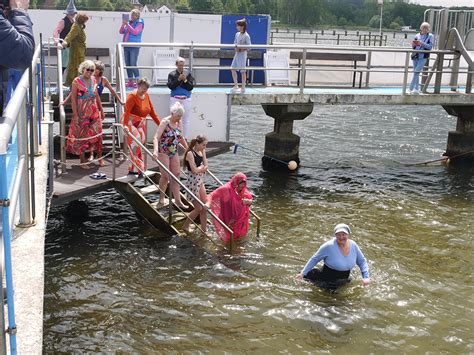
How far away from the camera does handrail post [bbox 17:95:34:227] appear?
504 cm

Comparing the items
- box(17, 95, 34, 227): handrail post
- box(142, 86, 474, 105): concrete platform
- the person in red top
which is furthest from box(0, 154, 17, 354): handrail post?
box(142, 86, 474, 105): concrete platform

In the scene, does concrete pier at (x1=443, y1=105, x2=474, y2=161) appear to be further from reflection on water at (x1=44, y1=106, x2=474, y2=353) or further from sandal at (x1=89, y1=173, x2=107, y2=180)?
sandal at (x1=89, y1=173, x2=107, y2=180)

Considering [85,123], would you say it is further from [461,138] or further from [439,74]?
[461,138]

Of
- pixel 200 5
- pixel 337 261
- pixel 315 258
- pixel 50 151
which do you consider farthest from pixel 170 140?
pixel 200 5

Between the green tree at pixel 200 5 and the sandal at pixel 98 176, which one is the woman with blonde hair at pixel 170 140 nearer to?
the sandal at pixel 98 176

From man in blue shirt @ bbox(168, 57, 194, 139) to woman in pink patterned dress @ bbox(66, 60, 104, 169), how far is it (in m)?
1.88

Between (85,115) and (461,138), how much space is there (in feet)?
36.0

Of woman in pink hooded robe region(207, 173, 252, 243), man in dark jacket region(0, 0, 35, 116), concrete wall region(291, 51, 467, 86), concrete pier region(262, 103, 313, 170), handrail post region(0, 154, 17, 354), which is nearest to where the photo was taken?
handrail post region(0, 154, 17, 354)

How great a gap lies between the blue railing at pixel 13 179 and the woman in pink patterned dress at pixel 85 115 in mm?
4140

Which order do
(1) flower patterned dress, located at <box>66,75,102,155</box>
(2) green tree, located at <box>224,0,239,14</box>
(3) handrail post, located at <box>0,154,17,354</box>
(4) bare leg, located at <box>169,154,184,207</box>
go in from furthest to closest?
(2) green tree, located at <box>224,0,239,14</box> → (4) bare leg, located at <box>169,154,184,207</box> → (1) flower patterned dress, located at <box>66,75,102,155</box> → (3) handrail post, located at <box>0,154,17,354</box>

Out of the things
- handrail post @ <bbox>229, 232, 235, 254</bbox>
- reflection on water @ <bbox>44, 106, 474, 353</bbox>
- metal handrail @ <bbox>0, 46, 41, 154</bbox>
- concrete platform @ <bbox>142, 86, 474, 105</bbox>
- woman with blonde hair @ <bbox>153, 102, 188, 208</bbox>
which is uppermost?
metal handrail @ <bbox>0, 46, 41, 154</bbox>

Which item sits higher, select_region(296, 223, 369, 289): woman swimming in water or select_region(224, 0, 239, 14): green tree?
select_region(224, 0, 239, 14): green tree

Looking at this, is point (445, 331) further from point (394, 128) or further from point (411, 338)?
point (394, 128)

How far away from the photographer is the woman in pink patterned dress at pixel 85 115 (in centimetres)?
1065
